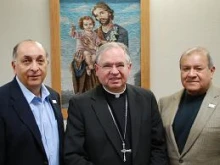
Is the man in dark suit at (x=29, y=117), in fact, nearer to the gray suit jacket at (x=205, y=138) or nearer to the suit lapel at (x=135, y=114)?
the suit lapel at (x=135, y=114)

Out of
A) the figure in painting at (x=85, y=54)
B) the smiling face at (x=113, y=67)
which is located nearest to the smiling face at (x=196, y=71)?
the smiling face at (x=113, y=67)

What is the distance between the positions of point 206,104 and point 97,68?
732 mm

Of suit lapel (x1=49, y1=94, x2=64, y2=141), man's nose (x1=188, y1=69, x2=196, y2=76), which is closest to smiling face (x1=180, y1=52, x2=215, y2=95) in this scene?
man's nose (x1=188, y1=69, x2=196, y2=76)

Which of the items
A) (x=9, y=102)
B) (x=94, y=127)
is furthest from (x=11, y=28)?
(x=94, y=127)

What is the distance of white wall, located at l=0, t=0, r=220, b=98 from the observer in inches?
124

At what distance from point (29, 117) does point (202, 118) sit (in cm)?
106

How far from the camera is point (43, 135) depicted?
6.68 ft

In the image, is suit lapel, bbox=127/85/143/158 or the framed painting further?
the framed painting

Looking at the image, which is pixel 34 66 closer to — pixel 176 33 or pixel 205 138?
pixel 205 138

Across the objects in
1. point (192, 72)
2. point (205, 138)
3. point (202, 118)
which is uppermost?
point (192, 72)

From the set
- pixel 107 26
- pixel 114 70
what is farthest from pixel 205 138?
pixel 107 26

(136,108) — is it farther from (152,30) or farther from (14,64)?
(152,30)

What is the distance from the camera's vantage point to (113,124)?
2.12 meters

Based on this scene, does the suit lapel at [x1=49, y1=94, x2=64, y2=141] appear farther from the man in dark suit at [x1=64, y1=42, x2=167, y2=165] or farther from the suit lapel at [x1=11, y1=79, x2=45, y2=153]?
the suit lapel at [x1=11, y1=79, x2=45, y2=153]
